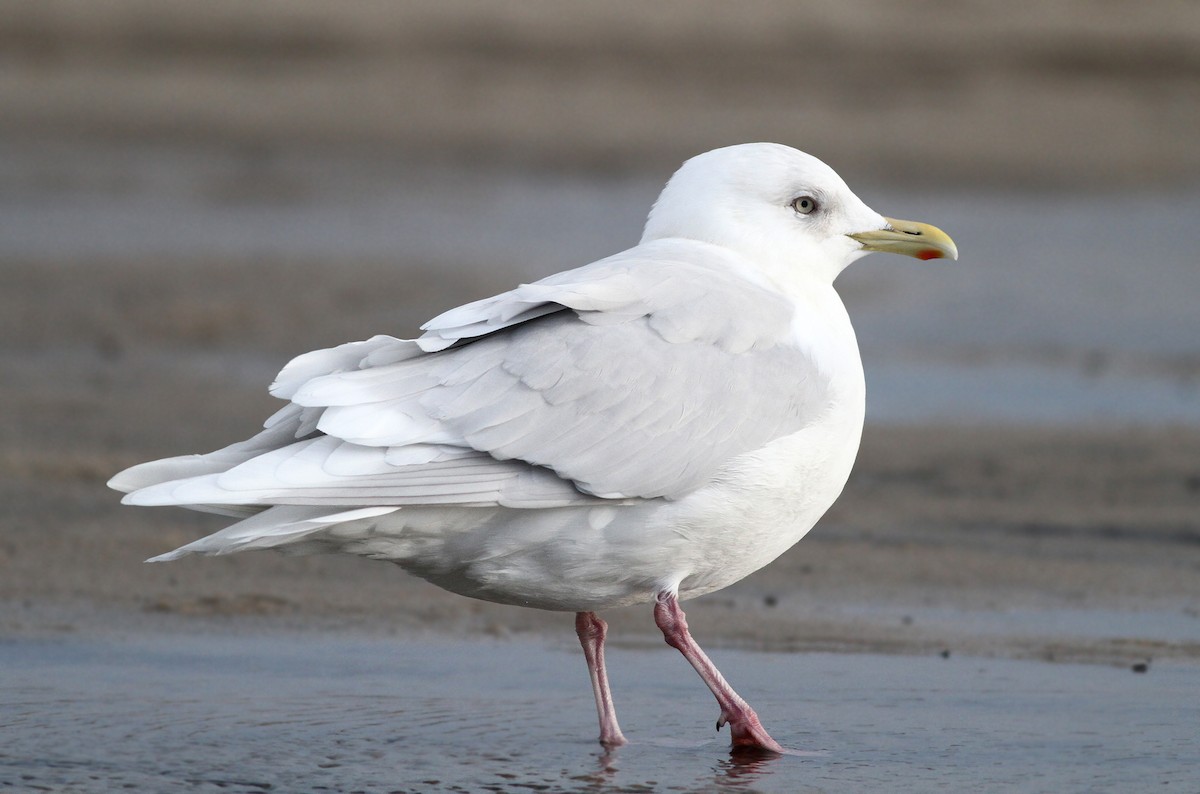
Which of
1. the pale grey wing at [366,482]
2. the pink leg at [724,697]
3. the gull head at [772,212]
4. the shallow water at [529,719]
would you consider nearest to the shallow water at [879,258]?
the shallow water at [529,719]

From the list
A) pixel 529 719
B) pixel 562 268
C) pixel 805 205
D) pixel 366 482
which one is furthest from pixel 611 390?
pixel 562 268

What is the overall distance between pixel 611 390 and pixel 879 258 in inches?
467

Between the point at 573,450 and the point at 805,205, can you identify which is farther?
the point at 805,205

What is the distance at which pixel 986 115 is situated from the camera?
25.6 meters

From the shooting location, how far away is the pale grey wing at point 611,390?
16.8 feet

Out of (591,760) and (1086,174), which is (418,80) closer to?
(1086,174)

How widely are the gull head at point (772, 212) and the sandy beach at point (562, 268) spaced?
1440mm

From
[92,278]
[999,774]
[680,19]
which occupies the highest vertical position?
[680,19]

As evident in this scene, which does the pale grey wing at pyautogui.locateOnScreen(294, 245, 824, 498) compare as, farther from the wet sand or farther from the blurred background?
the blurred background

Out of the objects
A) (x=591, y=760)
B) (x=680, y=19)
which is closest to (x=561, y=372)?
(x=591, y=760)

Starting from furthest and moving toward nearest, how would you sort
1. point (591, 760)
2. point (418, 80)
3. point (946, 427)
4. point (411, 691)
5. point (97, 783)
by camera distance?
1. point (418, 80)
2. point (946, 427)
3. point (411, 691)
4. point (591, 760)
5. point (97, 783)

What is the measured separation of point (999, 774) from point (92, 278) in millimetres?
11174

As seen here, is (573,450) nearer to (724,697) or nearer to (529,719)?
(724,697)

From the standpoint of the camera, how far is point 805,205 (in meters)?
5.97
